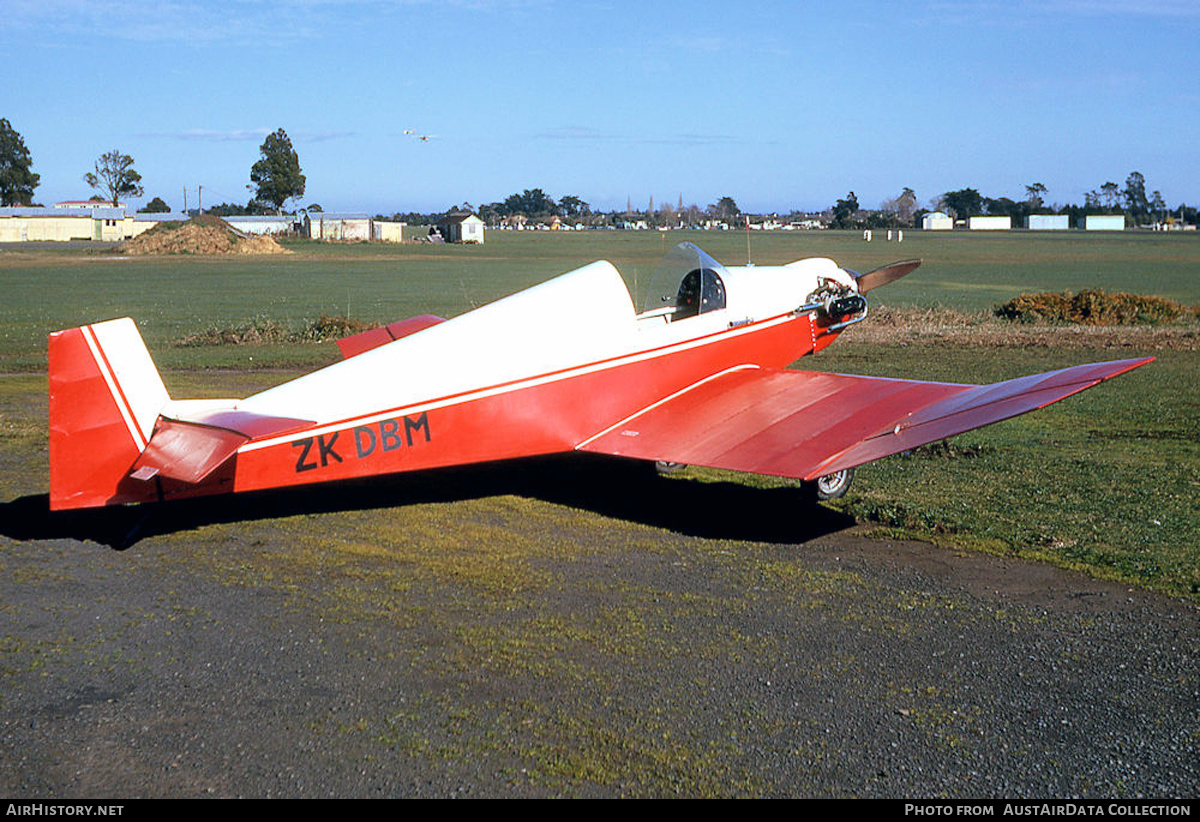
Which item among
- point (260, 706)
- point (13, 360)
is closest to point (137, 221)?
point (13, 360)

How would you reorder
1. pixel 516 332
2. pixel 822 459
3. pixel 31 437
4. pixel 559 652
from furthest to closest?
pixel 31 437, pixel 516 332, pixel 822 459, pixel 559 652

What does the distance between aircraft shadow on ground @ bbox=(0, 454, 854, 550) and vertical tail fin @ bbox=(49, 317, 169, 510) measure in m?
0.76

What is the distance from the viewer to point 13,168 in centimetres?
14250

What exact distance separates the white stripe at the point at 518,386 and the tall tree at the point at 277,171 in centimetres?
13968

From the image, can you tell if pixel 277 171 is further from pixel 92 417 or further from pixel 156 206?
pixel 92 417

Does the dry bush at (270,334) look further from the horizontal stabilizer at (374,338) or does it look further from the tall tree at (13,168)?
the tall tree at (13,168)

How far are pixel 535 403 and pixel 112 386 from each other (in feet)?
10.5

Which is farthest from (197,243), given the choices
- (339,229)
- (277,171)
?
(277,171)

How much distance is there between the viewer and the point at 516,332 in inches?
328

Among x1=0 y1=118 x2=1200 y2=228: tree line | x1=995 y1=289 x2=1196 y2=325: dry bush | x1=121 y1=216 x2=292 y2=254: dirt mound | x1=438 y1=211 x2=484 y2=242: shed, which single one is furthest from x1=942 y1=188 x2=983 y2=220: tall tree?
x1=995 y1=289 x2=1196 y2=325: dry bush

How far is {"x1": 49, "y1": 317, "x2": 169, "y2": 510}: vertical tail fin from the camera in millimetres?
6977

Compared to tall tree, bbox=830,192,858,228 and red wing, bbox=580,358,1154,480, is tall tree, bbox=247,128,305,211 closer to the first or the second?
tall tree, bbox=830,192,858,228
